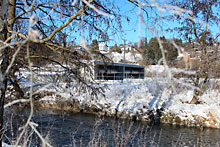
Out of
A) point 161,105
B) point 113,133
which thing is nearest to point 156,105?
point 161,105

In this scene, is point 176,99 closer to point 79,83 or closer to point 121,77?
point 79,83

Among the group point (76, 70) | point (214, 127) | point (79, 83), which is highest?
point (76, 70)

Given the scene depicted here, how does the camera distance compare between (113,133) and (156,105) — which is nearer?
(113,133)

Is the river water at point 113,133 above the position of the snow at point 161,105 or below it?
below

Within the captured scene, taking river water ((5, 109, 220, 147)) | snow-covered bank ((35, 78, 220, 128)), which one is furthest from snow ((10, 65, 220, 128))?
river water ((5, 109, 220, 147))

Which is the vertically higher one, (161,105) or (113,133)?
(161,105)

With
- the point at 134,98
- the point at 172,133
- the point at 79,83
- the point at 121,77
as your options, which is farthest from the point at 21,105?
the point at 121,77

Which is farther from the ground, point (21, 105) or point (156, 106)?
point (21, 105)

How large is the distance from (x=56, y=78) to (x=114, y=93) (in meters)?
12.4

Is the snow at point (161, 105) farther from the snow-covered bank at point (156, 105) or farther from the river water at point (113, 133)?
the river water at point (113, 133)

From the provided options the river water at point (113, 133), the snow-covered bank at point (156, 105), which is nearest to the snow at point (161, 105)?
the snow-covered bank at point (156, 105)

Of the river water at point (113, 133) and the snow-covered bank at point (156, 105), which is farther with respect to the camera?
the snow-covered bank at point (156, 105)

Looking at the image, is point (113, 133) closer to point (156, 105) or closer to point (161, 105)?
point (156, 105)

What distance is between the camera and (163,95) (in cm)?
1598
